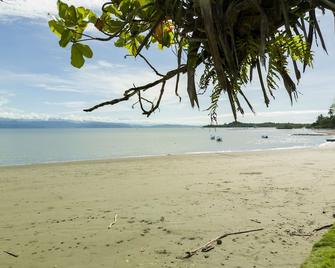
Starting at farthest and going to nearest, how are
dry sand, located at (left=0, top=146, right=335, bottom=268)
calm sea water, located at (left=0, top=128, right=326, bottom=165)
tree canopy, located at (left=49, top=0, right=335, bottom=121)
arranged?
calm sea water, located at (left=0, top=128, right=326, bottom=165) → dry sand, located at (left=0, top=146, right=335, bottom=268) → tree canopy, located at (left=49, top=0, right=335, bottom=121)

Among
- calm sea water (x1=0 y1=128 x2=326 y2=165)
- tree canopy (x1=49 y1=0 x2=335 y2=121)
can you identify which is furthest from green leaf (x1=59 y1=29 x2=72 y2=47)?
calm sea water (x1=0 y1=128 x2=326 y2=165)

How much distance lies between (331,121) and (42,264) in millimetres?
90297

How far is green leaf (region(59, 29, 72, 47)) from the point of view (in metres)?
1.09

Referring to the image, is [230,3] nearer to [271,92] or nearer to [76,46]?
[271,92]

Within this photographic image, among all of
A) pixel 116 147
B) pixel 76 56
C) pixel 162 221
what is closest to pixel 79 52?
pixel 76 56

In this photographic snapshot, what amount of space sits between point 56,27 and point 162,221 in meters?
5.82

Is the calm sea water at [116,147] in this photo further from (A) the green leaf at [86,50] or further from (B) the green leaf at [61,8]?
(B) the green leaf at [61,8]

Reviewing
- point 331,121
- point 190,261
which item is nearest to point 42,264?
point 190,261

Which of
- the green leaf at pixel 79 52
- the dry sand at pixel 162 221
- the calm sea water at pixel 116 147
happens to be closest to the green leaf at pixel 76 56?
the green leaf at pixel 79 52

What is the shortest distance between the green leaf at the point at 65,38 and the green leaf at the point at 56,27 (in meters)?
0.01

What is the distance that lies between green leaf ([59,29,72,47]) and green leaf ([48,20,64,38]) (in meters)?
Result: 0.01

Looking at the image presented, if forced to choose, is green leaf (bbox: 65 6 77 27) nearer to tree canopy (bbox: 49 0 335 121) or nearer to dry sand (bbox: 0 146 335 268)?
tree canopy (bbox: 49 0 335 121)

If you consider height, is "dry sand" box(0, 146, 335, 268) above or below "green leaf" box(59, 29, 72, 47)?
below

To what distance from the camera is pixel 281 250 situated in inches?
192
